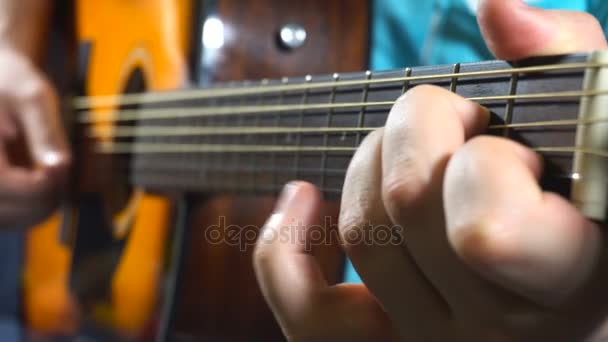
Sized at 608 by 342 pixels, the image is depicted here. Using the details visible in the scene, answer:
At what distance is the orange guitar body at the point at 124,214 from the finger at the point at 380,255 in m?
0.44

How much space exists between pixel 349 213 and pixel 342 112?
122 millimetres

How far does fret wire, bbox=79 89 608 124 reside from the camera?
0.33 metres

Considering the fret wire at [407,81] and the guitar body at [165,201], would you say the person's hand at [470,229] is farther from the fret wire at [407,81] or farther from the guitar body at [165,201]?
the guitar body at [165,201]

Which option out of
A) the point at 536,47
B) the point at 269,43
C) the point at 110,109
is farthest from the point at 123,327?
the point at 536,47

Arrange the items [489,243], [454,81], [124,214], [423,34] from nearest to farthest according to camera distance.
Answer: [489,243] < [454,81] < [423,34] < [124,214]

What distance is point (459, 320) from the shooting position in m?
0.35

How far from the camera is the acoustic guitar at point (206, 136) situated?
1.42 ft

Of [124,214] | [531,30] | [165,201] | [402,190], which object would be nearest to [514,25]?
[531,30]

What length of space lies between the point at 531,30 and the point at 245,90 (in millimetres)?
325

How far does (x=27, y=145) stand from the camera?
0.85 meters

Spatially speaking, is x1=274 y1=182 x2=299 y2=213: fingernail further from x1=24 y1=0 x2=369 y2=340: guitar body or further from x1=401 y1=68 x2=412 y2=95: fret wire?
x1=24 y1=0 x2=369 y2=340: guitar body

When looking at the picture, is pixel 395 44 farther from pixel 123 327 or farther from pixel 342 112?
pixel 123 327

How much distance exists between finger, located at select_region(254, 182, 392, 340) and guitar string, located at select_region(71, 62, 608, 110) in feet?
0.32

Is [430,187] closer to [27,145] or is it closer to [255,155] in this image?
[255,155]
